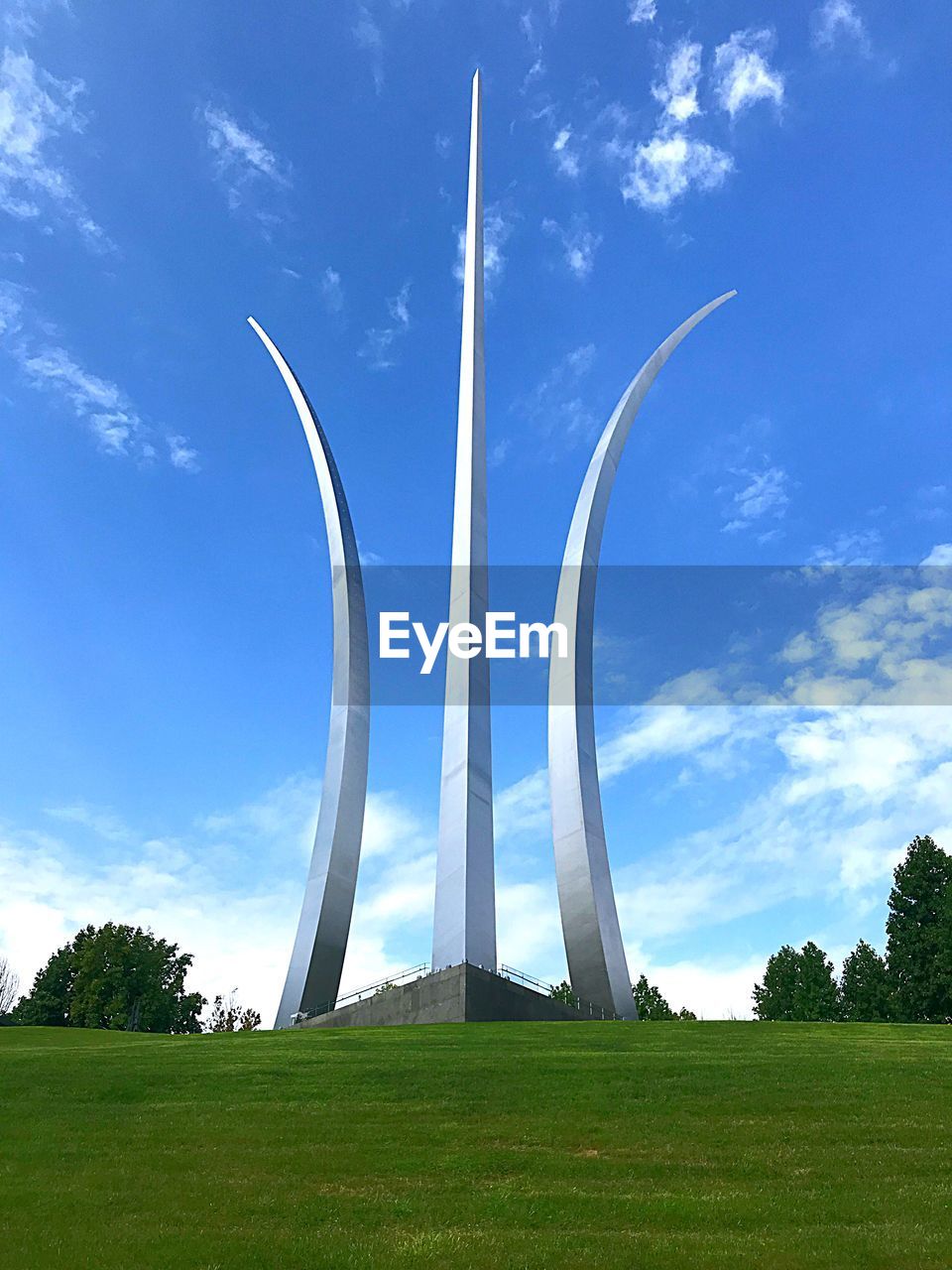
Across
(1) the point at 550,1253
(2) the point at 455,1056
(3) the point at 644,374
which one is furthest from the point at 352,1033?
(3) the point at 644,374

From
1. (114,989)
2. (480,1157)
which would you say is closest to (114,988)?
(114,989)

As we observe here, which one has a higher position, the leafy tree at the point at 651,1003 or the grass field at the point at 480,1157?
the leafy tree at the point at 651,1003

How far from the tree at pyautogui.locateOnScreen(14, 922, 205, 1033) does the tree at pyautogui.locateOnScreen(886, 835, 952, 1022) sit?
37.8 metres

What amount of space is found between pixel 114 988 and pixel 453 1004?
41.2 metres

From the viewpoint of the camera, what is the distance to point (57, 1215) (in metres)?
9.53

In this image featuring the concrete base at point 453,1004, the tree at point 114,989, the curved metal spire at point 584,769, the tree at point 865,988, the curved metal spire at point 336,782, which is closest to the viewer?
the concrete base at point 453,1004

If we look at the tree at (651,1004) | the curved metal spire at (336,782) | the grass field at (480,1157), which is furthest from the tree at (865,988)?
the grass field at (480,1157)

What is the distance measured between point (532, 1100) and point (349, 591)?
2033cm

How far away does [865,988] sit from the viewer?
174ft

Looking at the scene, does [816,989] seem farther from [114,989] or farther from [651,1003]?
[114,989]

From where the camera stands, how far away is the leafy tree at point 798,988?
58.4m

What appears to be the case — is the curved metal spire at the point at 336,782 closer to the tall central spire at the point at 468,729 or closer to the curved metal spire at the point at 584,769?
the tall central spire at the point at 468,729

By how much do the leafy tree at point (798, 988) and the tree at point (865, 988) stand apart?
3.14ft

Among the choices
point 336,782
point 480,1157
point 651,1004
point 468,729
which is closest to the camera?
point 480,1157
